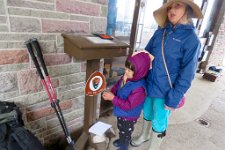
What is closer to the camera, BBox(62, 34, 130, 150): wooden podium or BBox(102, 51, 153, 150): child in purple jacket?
BBox(62, 34, 130, 150): wooden podium

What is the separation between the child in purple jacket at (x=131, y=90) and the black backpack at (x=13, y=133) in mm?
600

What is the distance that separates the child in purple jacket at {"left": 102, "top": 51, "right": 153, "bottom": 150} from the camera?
3.95 feet

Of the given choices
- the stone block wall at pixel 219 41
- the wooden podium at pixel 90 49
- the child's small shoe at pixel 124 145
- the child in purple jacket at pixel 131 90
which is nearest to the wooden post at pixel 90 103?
the wooden podium at pixel 90 49

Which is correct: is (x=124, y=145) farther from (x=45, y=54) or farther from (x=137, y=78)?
(x=45, y=54)

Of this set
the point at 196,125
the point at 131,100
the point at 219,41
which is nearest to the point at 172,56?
the point at 131,100

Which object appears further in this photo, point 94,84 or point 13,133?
point 94,84

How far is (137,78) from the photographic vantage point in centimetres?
124

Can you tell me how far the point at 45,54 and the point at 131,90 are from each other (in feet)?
2.23

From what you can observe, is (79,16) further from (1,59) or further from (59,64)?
(1,59)

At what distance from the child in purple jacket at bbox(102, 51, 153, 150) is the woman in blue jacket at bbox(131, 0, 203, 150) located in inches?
3.9

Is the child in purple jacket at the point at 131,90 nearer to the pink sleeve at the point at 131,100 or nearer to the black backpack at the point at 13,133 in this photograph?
the pink sleeve at the point at 131,100

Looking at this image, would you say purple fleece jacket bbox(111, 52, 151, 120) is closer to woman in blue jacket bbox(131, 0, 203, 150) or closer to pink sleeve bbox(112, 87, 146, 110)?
pink sleeve bbox(112, 87, 146, 110)

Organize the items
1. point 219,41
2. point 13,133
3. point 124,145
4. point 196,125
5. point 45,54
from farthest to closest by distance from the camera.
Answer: point 219,41
point 196,125
point 124,145
point 45,54
point 13,133

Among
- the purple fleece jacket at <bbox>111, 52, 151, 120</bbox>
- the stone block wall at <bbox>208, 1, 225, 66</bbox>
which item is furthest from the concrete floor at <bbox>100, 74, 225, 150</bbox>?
the stone block wall at <bbox>208, 1, 225, 66</bbox>
